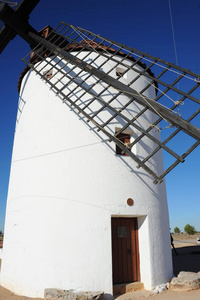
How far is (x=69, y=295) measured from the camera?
4.79 meters

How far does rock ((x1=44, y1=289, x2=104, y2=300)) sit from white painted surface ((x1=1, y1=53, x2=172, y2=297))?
37 cm

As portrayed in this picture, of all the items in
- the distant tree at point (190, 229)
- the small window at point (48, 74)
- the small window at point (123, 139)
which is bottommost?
the distant tree at point (190, 229)

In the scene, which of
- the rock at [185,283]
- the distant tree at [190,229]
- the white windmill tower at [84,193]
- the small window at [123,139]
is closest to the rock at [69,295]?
the white windmill tower at [84,193]

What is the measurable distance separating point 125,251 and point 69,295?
201 centimetres

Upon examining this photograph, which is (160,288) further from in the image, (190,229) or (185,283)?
(190,229)

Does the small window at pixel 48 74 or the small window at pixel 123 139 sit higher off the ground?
the small window at pixel 48 74

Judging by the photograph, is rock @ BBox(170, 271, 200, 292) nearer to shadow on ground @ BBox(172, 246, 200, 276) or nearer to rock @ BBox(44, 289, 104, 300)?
shadow on ground @ BBox(172, 246, 200, 276)

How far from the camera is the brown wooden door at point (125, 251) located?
19.8 ft

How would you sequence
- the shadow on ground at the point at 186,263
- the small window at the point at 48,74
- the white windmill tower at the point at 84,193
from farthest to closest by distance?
the shadow on ground at the point at 186,263 < the small window at the point at 48,74 < the white windmill tower at the point at 84,193

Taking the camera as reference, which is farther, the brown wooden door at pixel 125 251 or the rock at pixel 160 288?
the brown wooden door at pixel 125 251

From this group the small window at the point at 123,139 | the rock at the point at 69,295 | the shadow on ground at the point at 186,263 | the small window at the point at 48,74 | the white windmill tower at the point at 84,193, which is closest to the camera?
the rock at the point at 69,295

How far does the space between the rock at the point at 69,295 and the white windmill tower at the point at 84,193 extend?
1.20ft

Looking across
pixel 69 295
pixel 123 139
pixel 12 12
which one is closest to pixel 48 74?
pixel 12 12

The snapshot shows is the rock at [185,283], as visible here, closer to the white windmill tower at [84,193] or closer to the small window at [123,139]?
the white windmill tower at [84,193]
